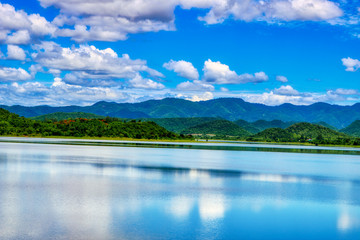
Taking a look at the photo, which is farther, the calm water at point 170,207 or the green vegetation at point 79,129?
the green vegetation at point 79,129

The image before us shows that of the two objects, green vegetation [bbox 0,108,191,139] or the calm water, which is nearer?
the calm water

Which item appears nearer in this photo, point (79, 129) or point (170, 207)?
point (170, 207)

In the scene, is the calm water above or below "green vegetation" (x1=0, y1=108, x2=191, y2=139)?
below

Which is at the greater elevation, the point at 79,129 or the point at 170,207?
the point at 79,129

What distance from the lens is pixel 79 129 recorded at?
611ft

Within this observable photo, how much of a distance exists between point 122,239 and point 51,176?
22.3m

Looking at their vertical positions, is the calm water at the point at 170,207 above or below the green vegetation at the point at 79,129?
below

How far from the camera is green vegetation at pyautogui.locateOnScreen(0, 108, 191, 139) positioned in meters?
178

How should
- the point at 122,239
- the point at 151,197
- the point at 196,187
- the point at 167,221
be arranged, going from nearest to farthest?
the point at 122,239
the point at 167,221
the point at 151,197
the point at 196,187

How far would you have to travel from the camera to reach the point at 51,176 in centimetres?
3691

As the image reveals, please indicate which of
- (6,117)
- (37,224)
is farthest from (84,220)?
(6,117)

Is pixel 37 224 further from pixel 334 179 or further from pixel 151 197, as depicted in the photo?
pixel 334 179

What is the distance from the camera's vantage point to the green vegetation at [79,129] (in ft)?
584

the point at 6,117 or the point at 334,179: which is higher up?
the point at 6,117
